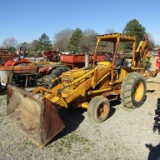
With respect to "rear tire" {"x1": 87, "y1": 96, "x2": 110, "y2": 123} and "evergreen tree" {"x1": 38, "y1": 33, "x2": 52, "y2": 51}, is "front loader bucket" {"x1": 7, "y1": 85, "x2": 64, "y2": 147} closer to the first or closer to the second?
"rear tire" {"x1": 87, "y1": 96, "x2": 110, "y2": 123}

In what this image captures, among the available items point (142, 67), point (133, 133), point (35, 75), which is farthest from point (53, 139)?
point (35, 75)

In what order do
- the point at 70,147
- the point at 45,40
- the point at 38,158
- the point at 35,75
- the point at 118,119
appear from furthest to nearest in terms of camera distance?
the point at 45,40, the point at 35,75, the point at 118,119, the point at 70,147, the point at 38,158

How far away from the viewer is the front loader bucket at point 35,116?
14.0 ft

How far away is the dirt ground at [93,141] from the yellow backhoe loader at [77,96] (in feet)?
0.73

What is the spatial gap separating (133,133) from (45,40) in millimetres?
67929

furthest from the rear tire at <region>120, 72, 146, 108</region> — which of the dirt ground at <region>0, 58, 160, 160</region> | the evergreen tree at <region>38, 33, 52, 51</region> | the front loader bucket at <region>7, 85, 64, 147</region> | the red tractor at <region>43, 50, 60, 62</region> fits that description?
the evergreen tree at <region>38, 33, 52, 51</region>

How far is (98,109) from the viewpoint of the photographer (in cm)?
563

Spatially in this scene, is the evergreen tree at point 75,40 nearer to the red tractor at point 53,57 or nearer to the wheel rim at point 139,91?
the red tractor at point 53,57

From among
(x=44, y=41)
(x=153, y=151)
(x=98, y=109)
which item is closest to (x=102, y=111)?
(x=98, y=109)

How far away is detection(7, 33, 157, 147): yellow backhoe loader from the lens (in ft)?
14.4

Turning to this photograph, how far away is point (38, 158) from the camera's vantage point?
3979 millimetres

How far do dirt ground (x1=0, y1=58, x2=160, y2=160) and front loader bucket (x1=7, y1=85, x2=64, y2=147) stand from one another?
0.63 feet

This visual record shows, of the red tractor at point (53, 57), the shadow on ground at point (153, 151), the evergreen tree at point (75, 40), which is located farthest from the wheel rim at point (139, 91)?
the evergreen tree at point (75, 40)

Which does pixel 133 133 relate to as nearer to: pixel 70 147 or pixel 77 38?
pixel 70 147
